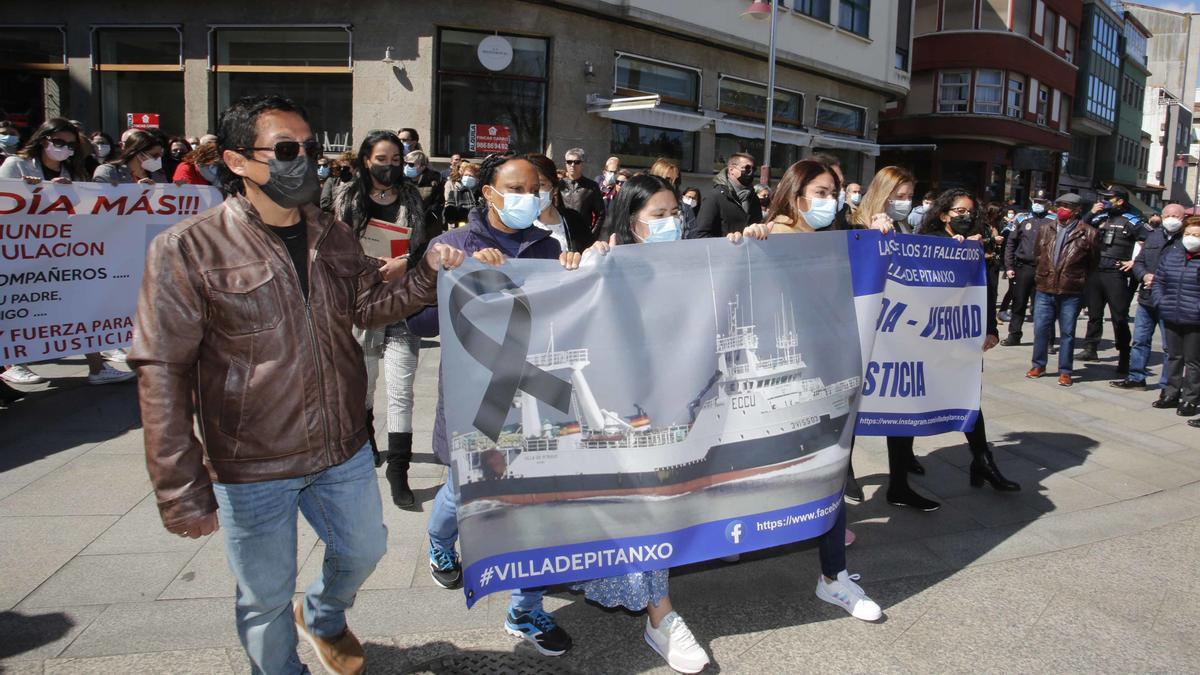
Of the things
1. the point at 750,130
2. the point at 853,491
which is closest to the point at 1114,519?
the point at 853,491

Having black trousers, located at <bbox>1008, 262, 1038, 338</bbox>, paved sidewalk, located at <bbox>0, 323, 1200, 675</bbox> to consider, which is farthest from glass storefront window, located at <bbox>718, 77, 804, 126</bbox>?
paved sidewalk, located at <bbox>0, 323, 1200, 675</bbox>

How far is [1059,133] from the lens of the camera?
3756 cm

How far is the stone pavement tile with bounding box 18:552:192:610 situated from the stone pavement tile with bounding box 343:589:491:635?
2.91 ft

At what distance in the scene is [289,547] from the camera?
8.29ft

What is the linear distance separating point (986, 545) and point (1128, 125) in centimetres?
5708

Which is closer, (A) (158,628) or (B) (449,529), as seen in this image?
(A) (158,628)

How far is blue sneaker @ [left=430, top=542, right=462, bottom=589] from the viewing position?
353 cm

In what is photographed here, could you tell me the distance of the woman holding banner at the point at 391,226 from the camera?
14.3 ft

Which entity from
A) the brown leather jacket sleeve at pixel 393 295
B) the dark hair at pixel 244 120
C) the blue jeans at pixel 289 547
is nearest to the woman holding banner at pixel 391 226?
the brown leather jacket sleeve at pixel 393 295

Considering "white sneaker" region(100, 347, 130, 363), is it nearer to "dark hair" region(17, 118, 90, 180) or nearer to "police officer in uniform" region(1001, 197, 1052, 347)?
"dark hair" region(17, 118, 90, 180)

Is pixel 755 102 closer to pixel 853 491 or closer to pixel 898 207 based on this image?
pixel 898 207

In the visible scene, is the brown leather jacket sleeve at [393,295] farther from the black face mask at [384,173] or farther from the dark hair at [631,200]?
the black face mask at [384,173]

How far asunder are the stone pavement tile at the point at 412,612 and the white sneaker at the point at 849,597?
1.42 meters

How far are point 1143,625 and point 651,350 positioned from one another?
2.40 metres
